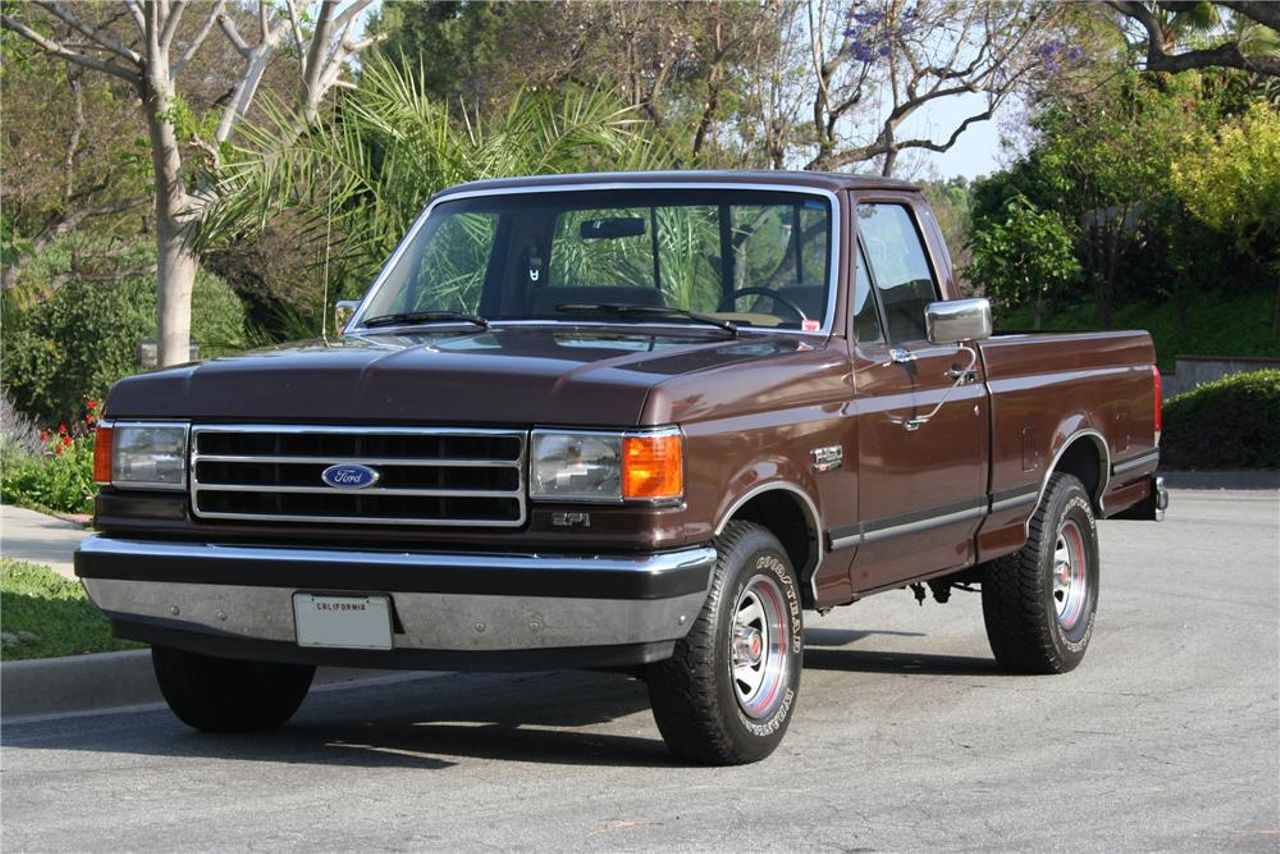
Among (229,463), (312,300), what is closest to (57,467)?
(312,300)

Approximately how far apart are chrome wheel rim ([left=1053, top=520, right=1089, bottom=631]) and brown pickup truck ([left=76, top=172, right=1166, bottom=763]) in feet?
2.33

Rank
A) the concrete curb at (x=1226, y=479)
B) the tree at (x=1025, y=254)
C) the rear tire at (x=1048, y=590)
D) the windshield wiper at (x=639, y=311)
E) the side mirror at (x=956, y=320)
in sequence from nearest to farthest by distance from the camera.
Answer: the windshield wiper at (x=639, y=311), the side mirror at (x=956, y=320), the rear tire at (x=1048, y=590), the concrete curb at (x=1226, y=479), the tree at (x=1025, y=254)

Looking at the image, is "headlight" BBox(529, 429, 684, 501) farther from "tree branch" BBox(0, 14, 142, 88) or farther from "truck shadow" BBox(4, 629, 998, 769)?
"tree branch" BBox(0, 14, 142, 88)

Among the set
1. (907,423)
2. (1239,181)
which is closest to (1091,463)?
(907,423)

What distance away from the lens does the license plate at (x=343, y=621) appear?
6332mm

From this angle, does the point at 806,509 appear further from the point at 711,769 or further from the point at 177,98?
the point at 177,98

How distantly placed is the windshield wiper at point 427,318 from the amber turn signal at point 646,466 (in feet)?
5.51

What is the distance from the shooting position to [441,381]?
638 cm

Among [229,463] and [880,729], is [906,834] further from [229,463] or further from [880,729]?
[229,463]

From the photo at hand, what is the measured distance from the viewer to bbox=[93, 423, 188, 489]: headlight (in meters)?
6.75

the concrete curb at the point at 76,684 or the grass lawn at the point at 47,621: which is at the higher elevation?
the grass lawn at the point at 47,621

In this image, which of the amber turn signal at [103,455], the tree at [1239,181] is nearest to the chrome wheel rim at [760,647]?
the amber turn signal at [103,455]

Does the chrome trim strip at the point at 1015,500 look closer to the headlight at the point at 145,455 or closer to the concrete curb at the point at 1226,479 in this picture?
the headlight at the point at 145,455

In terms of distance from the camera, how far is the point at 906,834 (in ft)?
19.3
